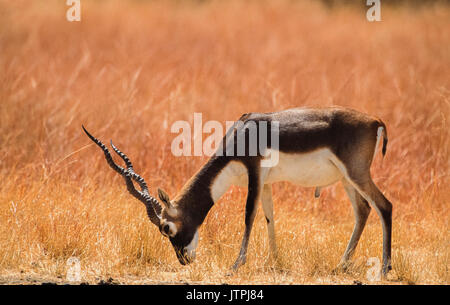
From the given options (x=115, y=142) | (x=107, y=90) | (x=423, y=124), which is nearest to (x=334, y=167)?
(x=115, y=142)

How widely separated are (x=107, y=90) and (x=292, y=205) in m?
5.79

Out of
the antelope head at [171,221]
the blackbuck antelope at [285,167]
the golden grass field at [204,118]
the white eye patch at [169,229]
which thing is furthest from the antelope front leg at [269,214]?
the white eye patch at [169,229]

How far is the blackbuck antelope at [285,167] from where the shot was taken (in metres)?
7.15

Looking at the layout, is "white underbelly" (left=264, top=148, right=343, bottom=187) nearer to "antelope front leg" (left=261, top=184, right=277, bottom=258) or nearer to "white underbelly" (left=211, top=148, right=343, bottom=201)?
"white underbelly" (left=211, top=148, right=343, bottom=201)

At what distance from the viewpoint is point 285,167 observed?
730cm

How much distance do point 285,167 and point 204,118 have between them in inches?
234

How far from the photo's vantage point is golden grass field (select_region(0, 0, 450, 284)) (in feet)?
24.6

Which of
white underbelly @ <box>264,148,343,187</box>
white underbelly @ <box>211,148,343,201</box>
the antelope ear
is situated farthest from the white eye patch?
white underbelly @ <box>264,148,343,187</box>

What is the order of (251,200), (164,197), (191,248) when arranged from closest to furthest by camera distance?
(164,197) → (191,248) → (251,200)

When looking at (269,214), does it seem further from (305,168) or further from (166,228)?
(166,228)

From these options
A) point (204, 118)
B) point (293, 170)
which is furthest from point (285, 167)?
point (204, 118)

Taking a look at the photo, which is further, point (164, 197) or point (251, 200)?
point (251, 200)

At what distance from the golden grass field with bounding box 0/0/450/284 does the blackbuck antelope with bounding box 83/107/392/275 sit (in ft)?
1.45
